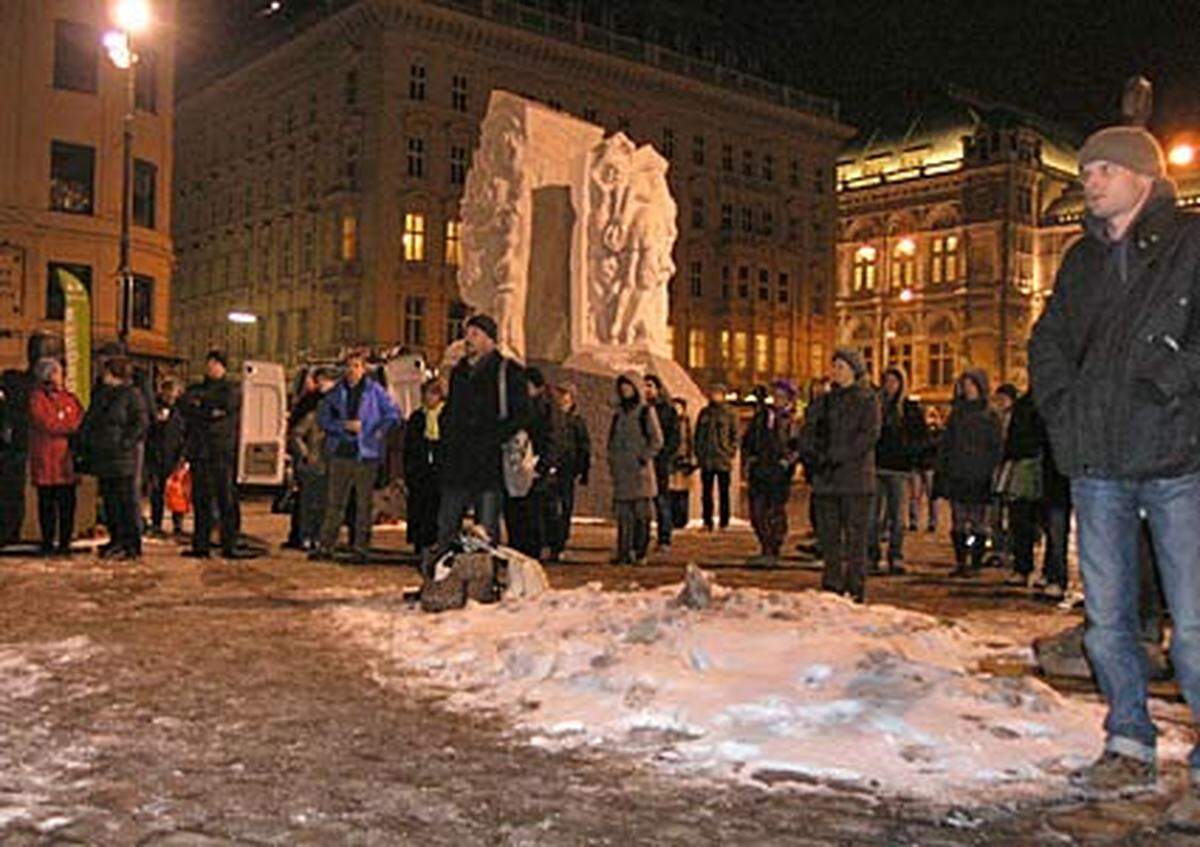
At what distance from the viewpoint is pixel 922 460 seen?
1474 cm

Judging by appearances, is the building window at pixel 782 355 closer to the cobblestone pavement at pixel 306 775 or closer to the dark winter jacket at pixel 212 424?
the dark winter jacket at pixel 212 424

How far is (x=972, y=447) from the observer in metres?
13.2

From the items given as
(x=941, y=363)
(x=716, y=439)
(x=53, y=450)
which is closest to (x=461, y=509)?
(x=53, y=450)

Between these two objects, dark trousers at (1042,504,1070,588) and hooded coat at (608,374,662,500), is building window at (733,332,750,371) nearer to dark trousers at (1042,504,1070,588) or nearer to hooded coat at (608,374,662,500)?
hooded coat at (608,374,662,500)

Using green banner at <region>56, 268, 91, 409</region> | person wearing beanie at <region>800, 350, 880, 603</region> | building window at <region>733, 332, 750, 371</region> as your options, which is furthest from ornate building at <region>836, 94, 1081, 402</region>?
person wearing beanie at <region>800, 350, 880, 603</region>

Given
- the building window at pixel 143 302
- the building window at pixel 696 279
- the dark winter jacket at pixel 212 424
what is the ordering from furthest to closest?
the building window at pixel 696 279 < the building window at pixel 143 302 < the dark winter jacket at pixel 212 424

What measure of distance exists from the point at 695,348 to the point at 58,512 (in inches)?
2376

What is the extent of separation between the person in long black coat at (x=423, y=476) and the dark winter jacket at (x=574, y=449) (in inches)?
54.0

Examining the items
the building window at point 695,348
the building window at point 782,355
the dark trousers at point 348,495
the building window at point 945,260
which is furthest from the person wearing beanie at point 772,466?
the building window at point 945,260

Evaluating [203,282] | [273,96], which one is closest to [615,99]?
[273,96]

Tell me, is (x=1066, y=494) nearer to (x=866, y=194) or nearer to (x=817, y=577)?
(x=817, y=577)

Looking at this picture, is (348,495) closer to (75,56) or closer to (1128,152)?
(1128,152)

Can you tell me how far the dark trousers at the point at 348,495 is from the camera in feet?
43.3

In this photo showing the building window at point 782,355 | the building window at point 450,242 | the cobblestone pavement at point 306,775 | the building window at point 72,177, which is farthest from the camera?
the building window at point 782,355
